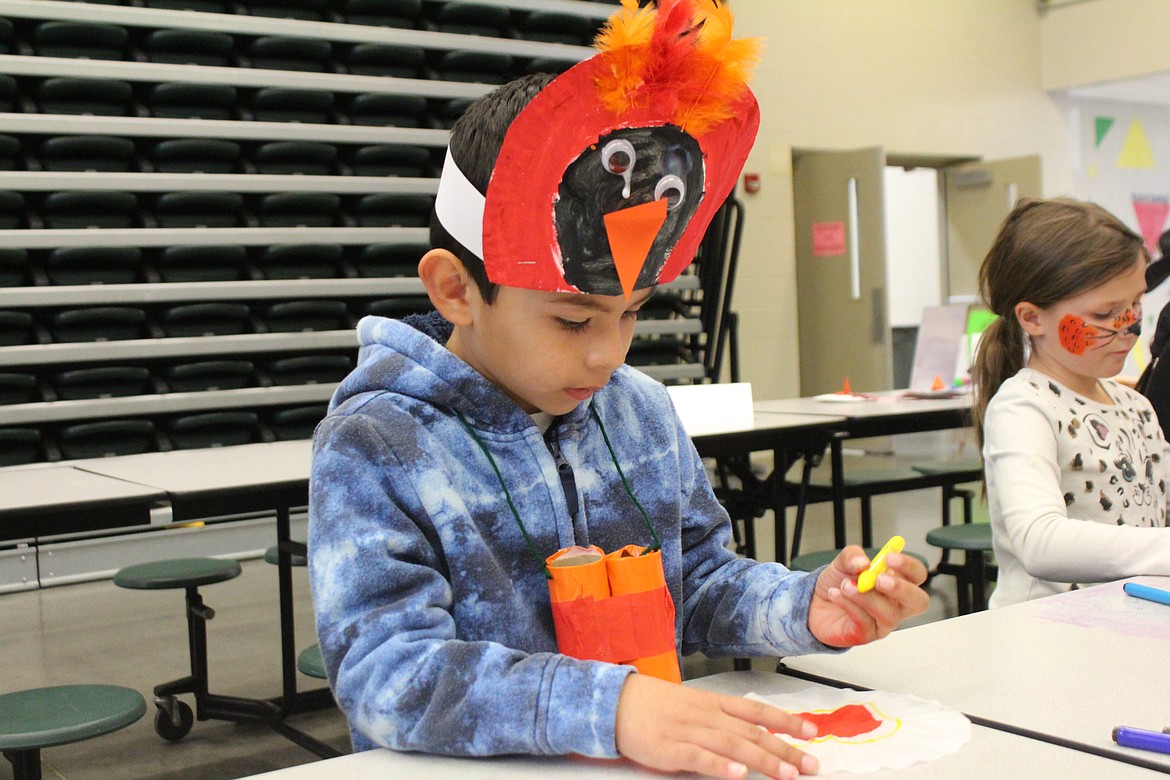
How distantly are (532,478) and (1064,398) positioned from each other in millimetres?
1121

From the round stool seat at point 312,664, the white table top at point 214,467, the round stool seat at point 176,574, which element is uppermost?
the white table top at point 214,467

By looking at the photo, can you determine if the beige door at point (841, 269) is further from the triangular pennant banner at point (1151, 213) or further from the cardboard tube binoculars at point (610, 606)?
the cardboard tube binoculars at point (610, 606)

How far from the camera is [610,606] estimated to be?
3.09 ft

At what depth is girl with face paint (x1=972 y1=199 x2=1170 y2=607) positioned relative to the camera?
169cm

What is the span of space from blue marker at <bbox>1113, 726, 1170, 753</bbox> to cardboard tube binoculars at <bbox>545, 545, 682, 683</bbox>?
1.18ft

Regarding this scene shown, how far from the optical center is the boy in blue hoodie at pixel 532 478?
2.64 feet

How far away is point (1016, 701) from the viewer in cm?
91

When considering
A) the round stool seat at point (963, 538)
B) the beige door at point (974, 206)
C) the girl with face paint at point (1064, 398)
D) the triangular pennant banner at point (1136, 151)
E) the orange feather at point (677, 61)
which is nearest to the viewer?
the orange feather at point (677, 61)

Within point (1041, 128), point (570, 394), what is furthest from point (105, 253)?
point (1041, 128)

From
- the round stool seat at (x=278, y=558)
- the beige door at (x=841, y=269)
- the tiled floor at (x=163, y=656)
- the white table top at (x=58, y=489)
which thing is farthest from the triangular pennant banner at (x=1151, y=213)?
the white table top at (x=58, y=489)

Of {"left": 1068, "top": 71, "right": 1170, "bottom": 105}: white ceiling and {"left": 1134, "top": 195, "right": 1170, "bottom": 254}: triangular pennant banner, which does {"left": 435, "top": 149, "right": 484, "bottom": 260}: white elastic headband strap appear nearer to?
{"left": 1068, "top": 71, "right": 1170, "bottom": 105}: white ceiling

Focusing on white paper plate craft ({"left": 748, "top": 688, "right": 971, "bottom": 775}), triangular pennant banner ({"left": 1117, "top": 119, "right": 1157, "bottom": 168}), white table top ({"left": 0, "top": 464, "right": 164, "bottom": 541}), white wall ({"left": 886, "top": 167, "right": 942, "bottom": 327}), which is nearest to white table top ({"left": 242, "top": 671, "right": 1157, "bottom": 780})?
white paper plate craft ({"left": 748, "top": 688, "right": 971, "bottom": 775})

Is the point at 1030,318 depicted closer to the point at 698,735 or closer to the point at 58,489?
the point at 698,735

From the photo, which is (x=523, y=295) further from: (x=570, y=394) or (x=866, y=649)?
(x=866, y=649)
